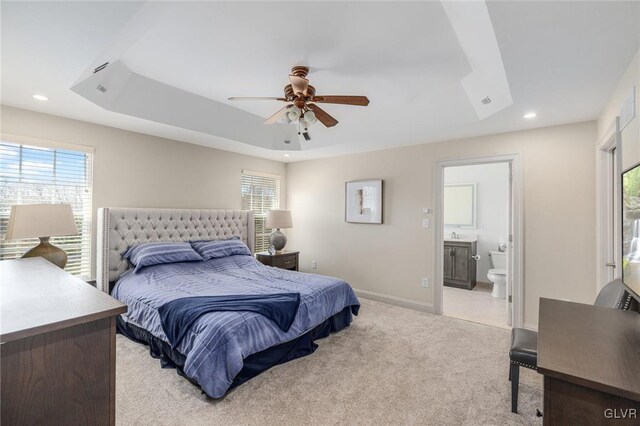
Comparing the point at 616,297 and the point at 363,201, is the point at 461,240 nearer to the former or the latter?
the point at 363,201

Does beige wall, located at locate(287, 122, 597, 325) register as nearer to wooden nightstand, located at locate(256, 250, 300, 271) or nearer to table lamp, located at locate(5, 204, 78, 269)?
wooden nightstand, located at locate(256, 250, 300, 271)

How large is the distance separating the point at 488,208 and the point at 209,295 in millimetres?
5143

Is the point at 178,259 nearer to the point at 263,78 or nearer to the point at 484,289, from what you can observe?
the point at 263,78

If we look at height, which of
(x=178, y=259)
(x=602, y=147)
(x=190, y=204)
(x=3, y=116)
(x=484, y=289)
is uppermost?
Answer: (x=3, y=116)

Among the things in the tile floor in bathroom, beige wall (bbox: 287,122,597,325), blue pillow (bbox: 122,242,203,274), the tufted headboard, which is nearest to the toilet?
the tile floor in bathroom

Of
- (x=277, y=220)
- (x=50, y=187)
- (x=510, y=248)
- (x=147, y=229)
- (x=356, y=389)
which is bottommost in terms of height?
(x=356, y=389)

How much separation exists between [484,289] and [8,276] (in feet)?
19.8

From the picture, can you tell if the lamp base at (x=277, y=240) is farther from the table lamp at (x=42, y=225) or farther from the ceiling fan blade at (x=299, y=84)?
the ceiling fan blade at (x=299, y=84)

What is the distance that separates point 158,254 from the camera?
347cm

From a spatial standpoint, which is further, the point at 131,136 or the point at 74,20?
the point at 131,136

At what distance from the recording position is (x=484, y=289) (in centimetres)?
531

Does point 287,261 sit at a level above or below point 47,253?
below

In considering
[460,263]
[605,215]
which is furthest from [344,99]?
[460,263]

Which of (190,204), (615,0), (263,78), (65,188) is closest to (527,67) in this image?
(615,0)
